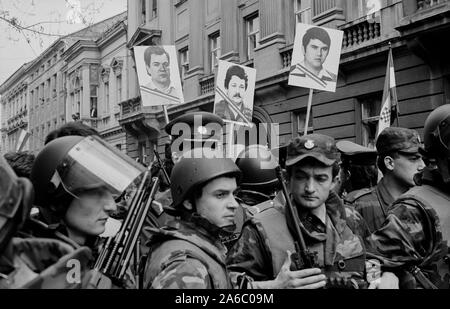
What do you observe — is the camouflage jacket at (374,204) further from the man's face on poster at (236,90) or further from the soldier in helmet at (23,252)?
the man's face on poster at (236,90)

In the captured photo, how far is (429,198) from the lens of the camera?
10.4 ft

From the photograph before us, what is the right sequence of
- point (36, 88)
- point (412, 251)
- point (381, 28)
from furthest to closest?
1. point (36, 88)
2. point (381, 28)
3. point (412, 251)

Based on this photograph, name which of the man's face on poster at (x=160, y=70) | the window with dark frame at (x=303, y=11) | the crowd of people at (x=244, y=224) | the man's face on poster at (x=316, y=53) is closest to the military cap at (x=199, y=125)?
the crowd of people at (x=244, y=224)

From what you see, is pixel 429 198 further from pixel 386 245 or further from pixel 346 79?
pixel 346 79

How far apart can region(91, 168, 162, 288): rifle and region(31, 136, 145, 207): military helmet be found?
0.08 meters

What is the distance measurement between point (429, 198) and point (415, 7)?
10.8 meters

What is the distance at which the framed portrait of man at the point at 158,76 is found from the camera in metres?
9.79

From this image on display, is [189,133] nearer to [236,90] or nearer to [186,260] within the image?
[186,260]

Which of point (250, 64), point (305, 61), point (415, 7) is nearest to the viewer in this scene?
point (305, 61)

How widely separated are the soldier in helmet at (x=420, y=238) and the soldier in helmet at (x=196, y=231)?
851 millimetres

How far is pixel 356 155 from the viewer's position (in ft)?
19.9

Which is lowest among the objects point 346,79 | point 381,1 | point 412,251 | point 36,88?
point 412,251

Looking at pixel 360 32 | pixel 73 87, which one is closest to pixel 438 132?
pixel 360 32

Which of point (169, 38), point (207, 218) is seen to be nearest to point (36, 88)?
point (169, 38)
